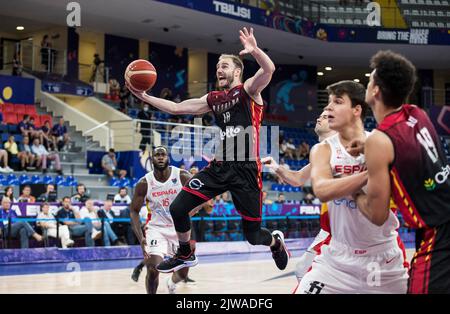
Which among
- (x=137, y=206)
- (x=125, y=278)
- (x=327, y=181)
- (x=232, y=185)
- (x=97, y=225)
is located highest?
(x=327, y=181)

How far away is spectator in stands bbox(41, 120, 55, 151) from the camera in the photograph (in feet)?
56.5

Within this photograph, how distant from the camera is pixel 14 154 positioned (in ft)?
52.1

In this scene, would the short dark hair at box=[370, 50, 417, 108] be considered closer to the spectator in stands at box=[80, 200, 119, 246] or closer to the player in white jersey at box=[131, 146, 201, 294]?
the player in white jersey at box=[131, 146, 201, 294]

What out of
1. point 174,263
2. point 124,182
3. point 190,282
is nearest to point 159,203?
point 174,263

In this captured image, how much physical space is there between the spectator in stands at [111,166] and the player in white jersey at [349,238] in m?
13.7

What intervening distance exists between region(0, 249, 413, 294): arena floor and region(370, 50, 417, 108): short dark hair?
18.3 feet

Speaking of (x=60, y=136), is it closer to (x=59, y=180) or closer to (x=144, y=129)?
(x=144, y=129)

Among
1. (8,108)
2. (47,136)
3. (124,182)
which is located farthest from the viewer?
(8,108)

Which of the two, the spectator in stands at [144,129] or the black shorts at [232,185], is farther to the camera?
the spectator in stands at [144,129]

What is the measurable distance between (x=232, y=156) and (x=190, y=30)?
61.8ft

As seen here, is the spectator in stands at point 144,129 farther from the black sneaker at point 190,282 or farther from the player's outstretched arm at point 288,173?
the player's outstretched arm at point 288,173

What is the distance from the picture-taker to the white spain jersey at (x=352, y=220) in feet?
12.7

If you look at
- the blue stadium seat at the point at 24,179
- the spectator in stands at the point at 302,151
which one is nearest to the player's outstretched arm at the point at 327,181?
the blue stadium seat at the point at 24,179

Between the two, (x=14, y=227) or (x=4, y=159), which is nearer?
(x=14, y=227)
